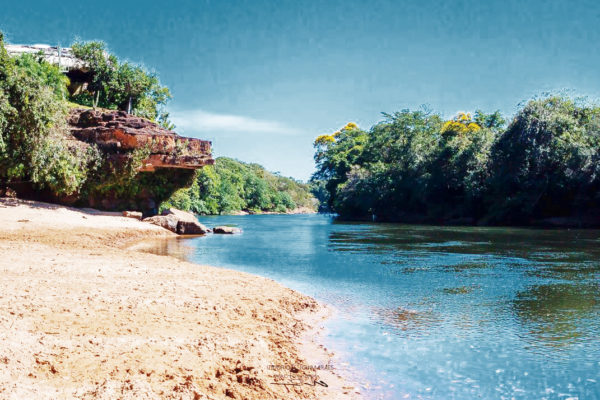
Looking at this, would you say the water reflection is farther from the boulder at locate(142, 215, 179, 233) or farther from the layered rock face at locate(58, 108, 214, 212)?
the layered rock face at locate(58, 108, 214, 212)

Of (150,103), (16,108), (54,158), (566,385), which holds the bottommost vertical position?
(566,385)

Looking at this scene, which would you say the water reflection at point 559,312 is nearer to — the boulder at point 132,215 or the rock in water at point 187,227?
the rock in water at point 187,227

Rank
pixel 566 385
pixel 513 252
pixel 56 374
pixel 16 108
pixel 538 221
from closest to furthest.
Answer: pixel 56 374, pixel 566 385, pixel 513 252, pixel 16 108, pixel 538 221

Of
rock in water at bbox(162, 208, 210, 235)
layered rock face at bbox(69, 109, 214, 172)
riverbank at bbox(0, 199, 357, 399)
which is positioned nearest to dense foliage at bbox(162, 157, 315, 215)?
layered rock face at bbox(69, 109, 214, 172)

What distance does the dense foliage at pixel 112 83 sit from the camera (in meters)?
33.0

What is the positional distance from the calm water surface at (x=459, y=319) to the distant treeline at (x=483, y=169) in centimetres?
1948

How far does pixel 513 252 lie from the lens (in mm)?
15672

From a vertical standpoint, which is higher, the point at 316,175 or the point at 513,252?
the point at 316,175

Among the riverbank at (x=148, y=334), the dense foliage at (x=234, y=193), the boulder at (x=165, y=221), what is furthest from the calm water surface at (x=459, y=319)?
the dense foliage at (x=234, y=193)

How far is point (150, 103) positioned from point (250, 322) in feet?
107

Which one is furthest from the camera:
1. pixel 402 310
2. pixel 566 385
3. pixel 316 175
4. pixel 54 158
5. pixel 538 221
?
pixel 316 175

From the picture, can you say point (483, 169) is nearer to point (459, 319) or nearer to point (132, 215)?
point (132, 215)

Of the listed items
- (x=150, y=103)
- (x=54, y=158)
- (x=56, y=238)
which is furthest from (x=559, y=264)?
(x=150, y=103)

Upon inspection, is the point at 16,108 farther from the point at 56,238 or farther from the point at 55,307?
the point at 55,307
